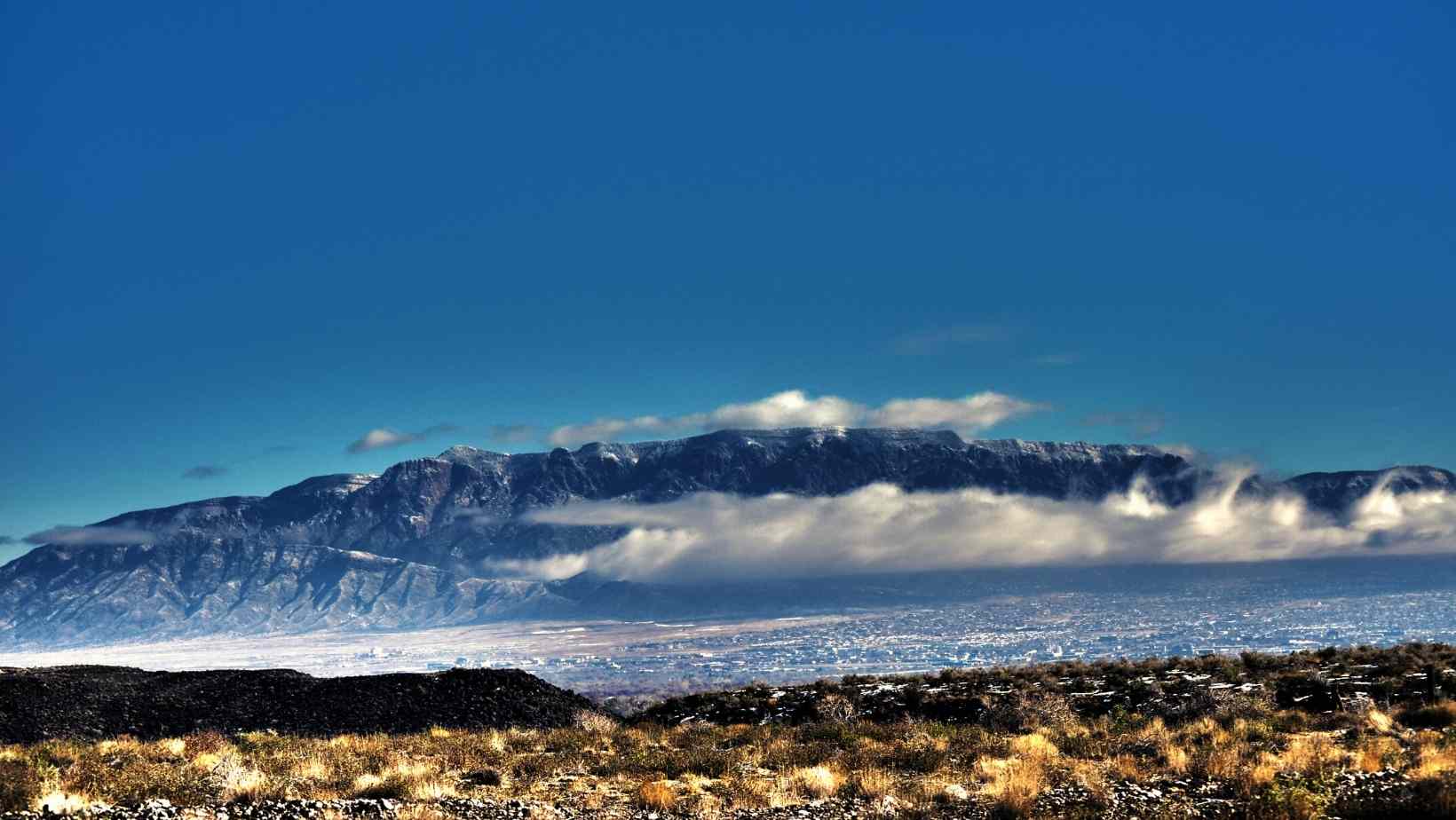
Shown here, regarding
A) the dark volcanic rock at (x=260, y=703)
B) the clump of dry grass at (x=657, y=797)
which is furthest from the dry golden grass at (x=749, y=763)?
the dark volcanic rock at (x=260, y=703)

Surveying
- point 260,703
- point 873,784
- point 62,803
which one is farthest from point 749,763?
point 260,703

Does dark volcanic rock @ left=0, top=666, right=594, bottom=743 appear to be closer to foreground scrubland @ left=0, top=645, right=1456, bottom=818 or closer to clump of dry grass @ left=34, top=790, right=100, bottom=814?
foreground scrubland @ left=0, top=645, right=1456, bottom=818

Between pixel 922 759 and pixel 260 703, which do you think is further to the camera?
pixel 260 703

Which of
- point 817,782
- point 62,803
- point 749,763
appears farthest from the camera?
point 749,763

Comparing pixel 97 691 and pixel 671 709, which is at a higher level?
pixel 97 691

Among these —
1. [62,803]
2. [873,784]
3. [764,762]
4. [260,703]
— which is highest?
[62,803]

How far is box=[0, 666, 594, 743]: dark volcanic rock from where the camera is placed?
117 ft

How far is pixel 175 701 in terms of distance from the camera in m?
38.5

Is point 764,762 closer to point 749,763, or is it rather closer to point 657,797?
point 749,763

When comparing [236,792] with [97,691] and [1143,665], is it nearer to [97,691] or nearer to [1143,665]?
[97,691]

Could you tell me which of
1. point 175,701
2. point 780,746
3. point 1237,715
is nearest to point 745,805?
point 780,746

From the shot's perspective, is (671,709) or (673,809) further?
(671,709)

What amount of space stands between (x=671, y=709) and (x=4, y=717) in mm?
23918

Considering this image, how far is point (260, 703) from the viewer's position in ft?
129
